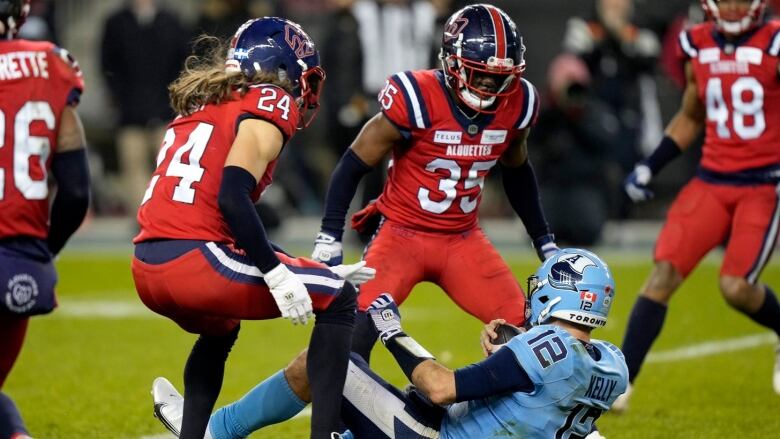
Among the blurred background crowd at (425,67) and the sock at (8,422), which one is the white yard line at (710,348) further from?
the sock at (8,422)

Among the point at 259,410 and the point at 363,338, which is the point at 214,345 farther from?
the point at 363,338

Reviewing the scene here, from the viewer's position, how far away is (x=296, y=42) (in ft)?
15.6

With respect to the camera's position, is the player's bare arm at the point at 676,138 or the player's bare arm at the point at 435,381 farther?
the player's bare arm at the point at 676,138

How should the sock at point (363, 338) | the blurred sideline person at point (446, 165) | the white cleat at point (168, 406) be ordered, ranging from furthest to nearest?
the blurred sideline person at point (446, 165)
the sock at point (363, 338)
the white cleat at point (168, 406)

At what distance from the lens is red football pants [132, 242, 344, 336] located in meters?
4.39

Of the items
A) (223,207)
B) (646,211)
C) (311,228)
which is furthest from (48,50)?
(646,211)

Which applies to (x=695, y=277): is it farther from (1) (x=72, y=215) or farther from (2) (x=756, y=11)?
(1) (x=72, y=215)

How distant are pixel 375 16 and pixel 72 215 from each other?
25.0 feet

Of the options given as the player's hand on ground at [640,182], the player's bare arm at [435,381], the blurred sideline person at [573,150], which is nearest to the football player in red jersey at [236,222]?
the player's bare arm at [435,381]

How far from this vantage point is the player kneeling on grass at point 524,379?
4.14 meters

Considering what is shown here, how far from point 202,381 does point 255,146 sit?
3.13 ft

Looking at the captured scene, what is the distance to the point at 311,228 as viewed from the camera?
14.6 metres

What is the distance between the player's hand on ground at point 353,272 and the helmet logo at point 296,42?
785 millimetres

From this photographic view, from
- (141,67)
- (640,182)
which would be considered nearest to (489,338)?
(640,182)
